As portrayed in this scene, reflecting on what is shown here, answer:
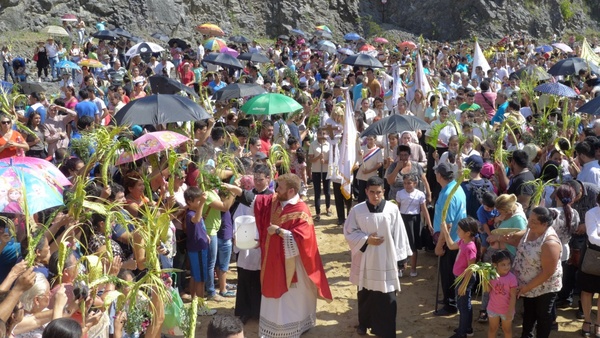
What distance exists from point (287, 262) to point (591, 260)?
3.08 meters

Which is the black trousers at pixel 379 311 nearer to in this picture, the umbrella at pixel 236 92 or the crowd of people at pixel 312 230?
the crowd of people at pixel 312 230

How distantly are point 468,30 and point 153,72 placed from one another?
31990 mm

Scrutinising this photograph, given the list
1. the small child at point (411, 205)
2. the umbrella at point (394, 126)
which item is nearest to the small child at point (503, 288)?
the small child at point (411, 205)

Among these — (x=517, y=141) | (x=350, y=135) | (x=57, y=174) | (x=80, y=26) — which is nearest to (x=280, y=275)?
(x=57, y=174)

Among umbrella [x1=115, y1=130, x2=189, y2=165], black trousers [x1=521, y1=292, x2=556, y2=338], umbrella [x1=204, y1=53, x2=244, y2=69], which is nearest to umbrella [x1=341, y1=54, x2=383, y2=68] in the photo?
umbrella [x1=204, y1=53, x2=244, y2=69]

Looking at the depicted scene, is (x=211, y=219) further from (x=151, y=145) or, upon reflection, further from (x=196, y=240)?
(x=151, y=145)

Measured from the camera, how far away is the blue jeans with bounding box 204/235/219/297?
803cm

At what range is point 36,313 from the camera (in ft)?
16.0

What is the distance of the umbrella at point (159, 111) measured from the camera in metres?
9.02

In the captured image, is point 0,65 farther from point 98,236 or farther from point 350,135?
point 98,236

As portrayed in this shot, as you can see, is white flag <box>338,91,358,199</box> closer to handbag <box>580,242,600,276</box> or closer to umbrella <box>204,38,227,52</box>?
handbag <box>580,242,600,276</box>

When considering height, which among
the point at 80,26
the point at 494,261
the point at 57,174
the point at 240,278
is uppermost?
the point at 80,26

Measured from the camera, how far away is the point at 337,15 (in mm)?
46250

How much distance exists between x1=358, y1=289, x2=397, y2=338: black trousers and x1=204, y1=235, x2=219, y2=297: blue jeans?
70.1 inches
